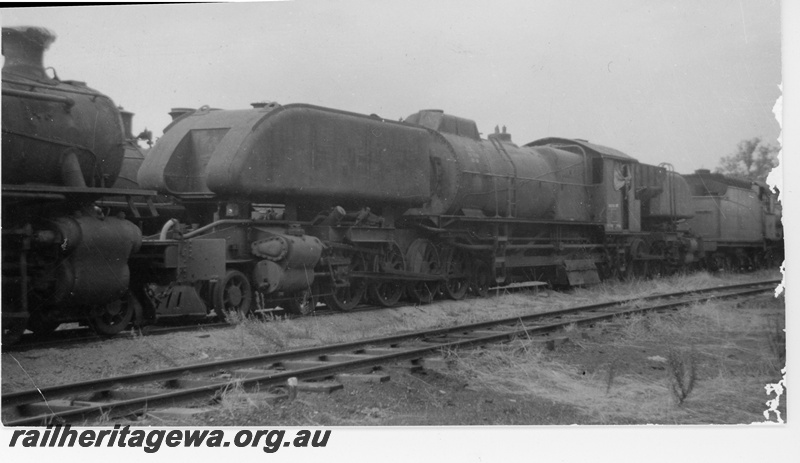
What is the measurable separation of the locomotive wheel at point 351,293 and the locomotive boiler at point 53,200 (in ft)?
13.2

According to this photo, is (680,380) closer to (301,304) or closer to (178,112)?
(301,304)

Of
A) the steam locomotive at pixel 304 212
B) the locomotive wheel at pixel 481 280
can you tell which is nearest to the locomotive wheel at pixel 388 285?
the steam locomotive at pixel 304 212

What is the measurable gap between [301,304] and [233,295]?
127 centimetres

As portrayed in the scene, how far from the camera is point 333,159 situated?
37.9ft

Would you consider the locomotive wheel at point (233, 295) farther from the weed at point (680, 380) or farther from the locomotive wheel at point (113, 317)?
the weed at point (680, 380)

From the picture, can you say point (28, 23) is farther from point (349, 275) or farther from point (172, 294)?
point (349, 275)

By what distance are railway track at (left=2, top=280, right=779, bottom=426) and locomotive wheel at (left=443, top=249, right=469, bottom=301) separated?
424 cm

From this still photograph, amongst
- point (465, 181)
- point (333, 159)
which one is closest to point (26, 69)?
point (333, 159)

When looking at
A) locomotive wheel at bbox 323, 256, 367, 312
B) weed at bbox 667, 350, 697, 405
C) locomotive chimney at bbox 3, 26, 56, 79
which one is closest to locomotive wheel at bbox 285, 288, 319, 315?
locomotive wheel at bbox 323, 256, 367, 312

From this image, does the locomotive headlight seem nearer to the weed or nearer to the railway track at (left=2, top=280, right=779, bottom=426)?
the railway track at (left=2, top=280, right=779, bottom=426)

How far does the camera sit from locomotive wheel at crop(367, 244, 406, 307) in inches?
523

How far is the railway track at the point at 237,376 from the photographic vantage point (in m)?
5.91

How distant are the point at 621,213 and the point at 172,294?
12.8m

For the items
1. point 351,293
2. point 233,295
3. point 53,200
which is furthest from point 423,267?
point 53,200
